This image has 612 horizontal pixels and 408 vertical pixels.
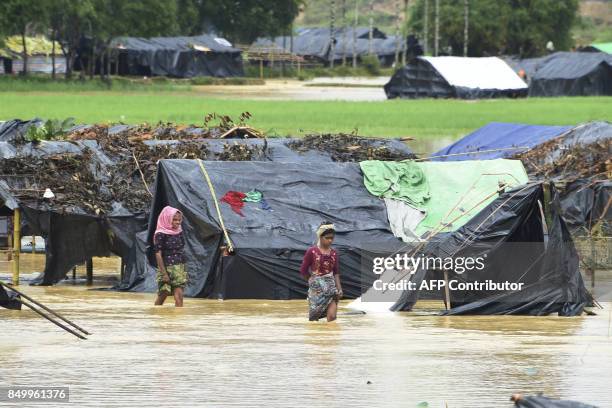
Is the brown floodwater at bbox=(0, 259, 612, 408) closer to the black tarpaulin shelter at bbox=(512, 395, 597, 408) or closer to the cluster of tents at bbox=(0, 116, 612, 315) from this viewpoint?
the cluster of tents at bbox=(0, 116, 612, 315)

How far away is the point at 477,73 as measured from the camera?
70062 mm

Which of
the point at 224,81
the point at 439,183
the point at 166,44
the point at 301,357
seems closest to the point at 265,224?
the point at 439,183

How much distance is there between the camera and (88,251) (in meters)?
20.0

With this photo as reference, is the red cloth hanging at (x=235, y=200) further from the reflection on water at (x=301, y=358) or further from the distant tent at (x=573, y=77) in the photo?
the distant tent at (x=573, y=77)

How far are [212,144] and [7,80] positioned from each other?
152 ft

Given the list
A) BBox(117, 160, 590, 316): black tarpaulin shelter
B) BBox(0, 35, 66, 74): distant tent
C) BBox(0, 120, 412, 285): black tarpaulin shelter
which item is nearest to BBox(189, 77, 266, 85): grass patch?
BBox(0, 35, 66, 74): distant tent

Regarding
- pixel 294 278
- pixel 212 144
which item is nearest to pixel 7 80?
pixel 212 144

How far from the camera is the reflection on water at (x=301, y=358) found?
10867 millimetres

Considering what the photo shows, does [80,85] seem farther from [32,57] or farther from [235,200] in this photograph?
[235,200]

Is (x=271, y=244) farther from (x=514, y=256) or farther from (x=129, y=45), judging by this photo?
(x=129, y=45)

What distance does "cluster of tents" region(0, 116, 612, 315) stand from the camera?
16.8 m

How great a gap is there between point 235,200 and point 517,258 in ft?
13.1

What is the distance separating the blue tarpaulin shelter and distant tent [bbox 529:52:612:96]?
39.9m

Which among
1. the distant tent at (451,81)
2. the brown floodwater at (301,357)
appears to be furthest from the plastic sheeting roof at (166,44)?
the brown floodwater at (301,357)
